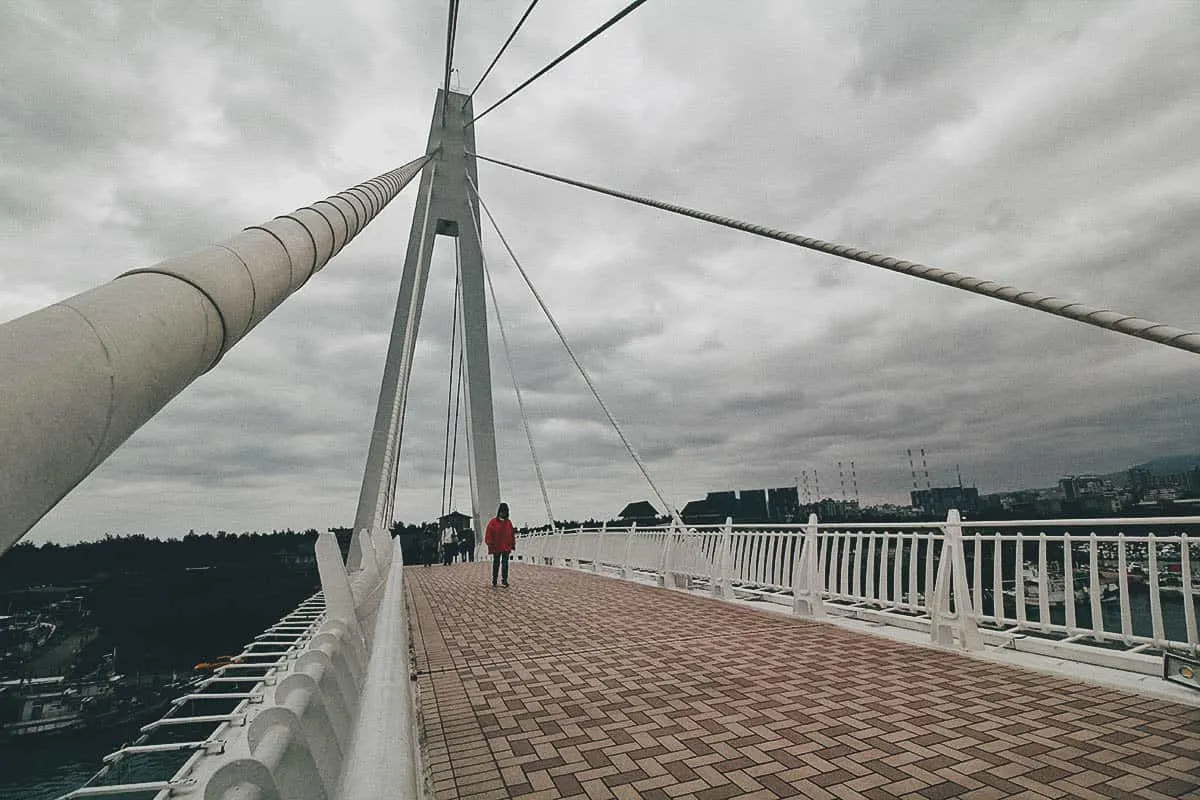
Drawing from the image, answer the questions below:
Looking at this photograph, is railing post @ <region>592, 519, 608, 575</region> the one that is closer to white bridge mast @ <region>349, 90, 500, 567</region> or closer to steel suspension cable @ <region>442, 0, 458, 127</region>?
white bridge mast @ <region>349, 90, 500, 567</region>

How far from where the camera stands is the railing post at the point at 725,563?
394 inches

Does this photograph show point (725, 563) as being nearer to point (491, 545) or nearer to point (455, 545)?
point (491, 545)

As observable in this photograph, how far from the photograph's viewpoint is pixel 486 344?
83.6 feet

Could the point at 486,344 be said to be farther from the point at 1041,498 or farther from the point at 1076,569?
the point at 1076,569

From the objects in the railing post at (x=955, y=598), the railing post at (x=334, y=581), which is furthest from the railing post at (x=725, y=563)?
the railing post at (x=334, y=581)

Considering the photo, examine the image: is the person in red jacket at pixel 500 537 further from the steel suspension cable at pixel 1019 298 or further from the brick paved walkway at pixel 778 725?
the steel suspension cable at pixel 1019 298

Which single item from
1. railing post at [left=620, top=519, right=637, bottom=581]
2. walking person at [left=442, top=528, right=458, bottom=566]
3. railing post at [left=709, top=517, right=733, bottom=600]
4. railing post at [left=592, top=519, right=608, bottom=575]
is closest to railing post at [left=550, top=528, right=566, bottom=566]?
railing post at [left=592, top=519, right=608, bottom=575]

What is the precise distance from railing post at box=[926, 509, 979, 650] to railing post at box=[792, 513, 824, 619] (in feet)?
6.16

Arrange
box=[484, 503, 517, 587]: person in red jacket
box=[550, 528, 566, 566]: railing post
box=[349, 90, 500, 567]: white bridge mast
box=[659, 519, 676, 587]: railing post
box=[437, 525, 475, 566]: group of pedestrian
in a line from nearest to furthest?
box=[659, 519, 676, 587]: railing post → box=[484, 503, 517, 587]: person in red jacket → box=[550, 528, 566, 566]: railing post → box=[349, 90, 500, 567]: white bridge mast → box=[437, 525, 475, 566]: group of pedestrian

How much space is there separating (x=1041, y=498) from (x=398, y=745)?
10876 millimetres

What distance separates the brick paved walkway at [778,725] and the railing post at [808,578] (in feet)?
3.78

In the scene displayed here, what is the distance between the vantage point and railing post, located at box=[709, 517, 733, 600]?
32.9 ft

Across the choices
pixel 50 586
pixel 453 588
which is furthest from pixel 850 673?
pixel 50 586

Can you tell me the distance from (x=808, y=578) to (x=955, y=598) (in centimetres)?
224
